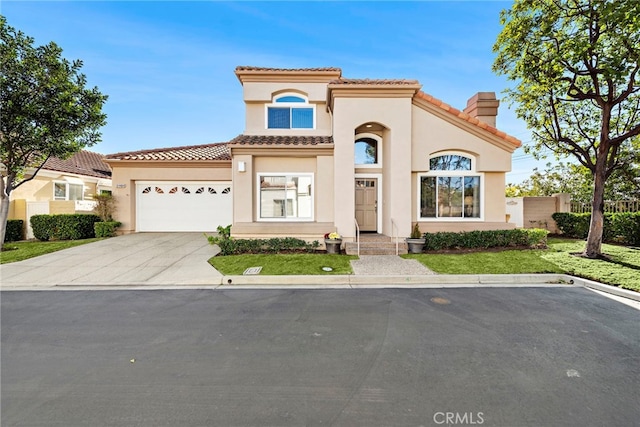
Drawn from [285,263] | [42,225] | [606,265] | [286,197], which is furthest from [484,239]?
[42,225]

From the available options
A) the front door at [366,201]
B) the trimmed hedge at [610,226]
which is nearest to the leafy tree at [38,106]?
the front door at [366,201]

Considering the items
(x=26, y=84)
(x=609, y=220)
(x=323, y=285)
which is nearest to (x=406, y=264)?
(x=323, y=285)

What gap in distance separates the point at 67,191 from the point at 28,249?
8.82 metres

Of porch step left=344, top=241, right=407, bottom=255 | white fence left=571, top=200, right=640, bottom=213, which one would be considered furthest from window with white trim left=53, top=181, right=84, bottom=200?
white fence left=571, top=200, right=640, bottom=213

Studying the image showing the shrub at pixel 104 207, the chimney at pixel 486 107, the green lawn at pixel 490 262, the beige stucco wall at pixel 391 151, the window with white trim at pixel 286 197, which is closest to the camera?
the green lawn at pixel 490 262

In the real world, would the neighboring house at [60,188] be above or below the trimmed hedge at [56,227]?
above

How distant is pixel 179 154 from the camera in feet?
48.6

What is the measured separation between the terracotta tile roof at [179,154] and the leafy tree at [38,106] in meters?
2.86

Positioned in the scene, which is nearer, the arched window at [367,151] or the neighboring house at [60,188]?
the arched window at [367,151]

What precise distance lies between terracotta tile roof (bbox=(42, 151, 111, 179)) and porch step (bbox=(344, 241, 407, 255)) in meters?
15.3

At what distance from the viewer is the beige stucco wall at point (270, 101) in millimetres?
13031

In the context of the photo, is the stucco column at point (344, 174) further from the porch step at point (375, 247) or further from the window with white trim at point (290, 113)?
the window with white trim at point (290, 113)

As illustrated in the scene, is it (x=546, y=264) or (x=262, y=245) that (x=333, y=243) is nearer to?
(x=262, y=245)

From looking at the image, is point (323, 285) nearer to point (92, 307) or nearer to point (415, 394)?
point (415, 394)
